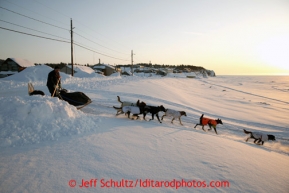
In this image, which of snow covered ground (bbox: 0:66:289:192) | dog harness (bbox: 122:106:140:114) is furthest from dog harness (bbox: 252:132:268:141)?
dog harness (bbox: 122:106:140:114)

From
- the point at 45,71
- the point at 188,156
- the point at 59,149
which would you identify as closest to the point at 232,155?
the point at 188,156

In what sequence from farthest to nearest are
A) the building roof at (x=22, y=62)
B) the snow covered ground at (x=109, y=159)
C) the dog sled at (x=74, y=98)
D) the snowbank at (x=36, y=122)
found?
1. the building roof at (x=22, y=62)
2. the dog sled at (x=74, y=98)
3. the snowbank at (x=36, y=122)
4. the snow covered ground at (x=109, y=159)

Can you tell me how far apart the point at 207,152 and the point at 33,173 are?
12.9 feet

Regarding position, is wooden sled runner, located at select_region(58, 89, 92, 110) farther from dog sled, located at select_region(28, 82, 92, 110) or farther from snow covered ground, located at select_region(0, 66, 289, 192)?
snow covered ground, located at select_region(0, 66, 289, 192)

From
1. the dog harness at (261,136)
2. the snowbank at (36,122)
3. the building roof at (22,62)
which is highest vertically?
the building roof at (22,62)

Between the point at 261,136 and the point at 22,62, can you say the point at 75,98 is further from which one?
the point at 22,62

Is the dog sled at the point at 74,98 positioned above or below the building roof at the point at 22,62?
below

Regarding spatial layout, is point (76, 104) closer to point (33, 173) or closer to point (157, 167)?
point (33, 173)

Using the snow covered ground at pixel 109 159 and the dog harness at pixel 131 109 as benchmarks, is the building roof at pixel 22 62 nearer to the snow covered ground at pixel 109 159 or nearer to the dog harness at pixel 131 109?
the snow covered ground at pixel 109 159

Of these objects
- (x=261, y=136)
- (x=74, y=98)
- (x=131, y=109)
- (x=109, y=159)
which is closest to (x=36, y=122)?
(x=109, y=159)

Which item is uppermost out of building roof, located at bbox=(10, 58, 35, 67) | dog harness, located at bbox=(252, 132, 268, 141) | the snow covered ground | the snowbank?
building roof, located at bbox=(10, 58, 35, 67)

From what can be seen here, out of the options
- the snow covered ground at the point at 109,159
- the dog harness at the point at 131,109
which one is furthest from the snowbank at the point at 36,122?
the dog harness at the point at 131,109

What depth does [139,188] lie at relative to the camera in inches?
101

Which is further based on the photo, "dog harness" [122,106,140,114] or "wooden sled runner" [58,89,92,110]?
"wooden sled runner" [58,89,92,110]
